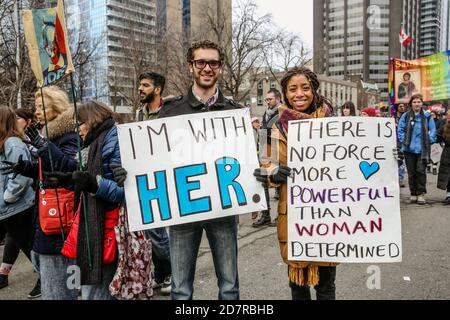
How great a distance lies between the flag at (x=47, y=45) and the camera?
2525 millimetres

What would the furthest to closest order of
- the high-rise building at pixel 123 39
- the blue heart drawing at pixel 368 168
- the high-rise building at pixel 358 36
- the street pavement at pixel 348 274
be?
the high-rise building at pixel 358 36
the high-rise building at pixel 123 39
the street pavement at pixel 348 274
the blue heart drawing at pixel 368 168

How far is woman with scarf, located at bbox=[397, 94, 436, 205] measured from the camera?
23.4 feet

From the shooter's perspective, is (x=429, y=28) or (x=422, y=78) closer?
(x=422, y=78)

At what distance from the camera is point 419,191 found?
725 centimetres

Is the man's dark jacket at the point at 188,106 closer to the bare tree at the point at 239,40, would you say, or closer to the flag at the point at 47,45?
the flag at the point at 47,45

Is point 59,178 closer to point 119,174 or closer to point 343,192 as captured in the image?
point 119,174

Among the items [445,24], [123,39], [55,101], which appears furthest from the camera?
[445,24]

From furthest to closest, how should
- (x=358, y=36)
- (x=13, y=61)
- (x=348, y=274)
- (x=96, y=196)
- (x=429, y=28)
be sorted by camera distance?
(x=429, y=28), (x=358, y=36), (x=13, y=61), (x=348, y=274), (x=96, y=196)

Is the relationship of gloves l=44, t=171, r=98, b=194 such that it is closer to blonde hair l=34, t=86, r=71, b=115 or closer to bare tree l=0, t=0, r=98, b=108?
blonde hair l=34, t=86, r=71, b=115

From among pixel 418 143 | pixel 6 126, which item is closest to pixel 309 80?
pixel 6 126

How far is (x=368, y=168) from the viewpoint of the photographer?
8.38ft

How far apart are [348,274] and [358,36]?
12860 cm

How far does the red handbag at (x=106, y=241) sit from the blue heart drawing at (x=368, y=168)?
1.66 m

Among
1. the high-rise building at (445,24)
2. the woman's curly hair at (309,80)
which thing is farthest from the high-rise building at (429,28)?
the woman's curly hair at (309,80)
